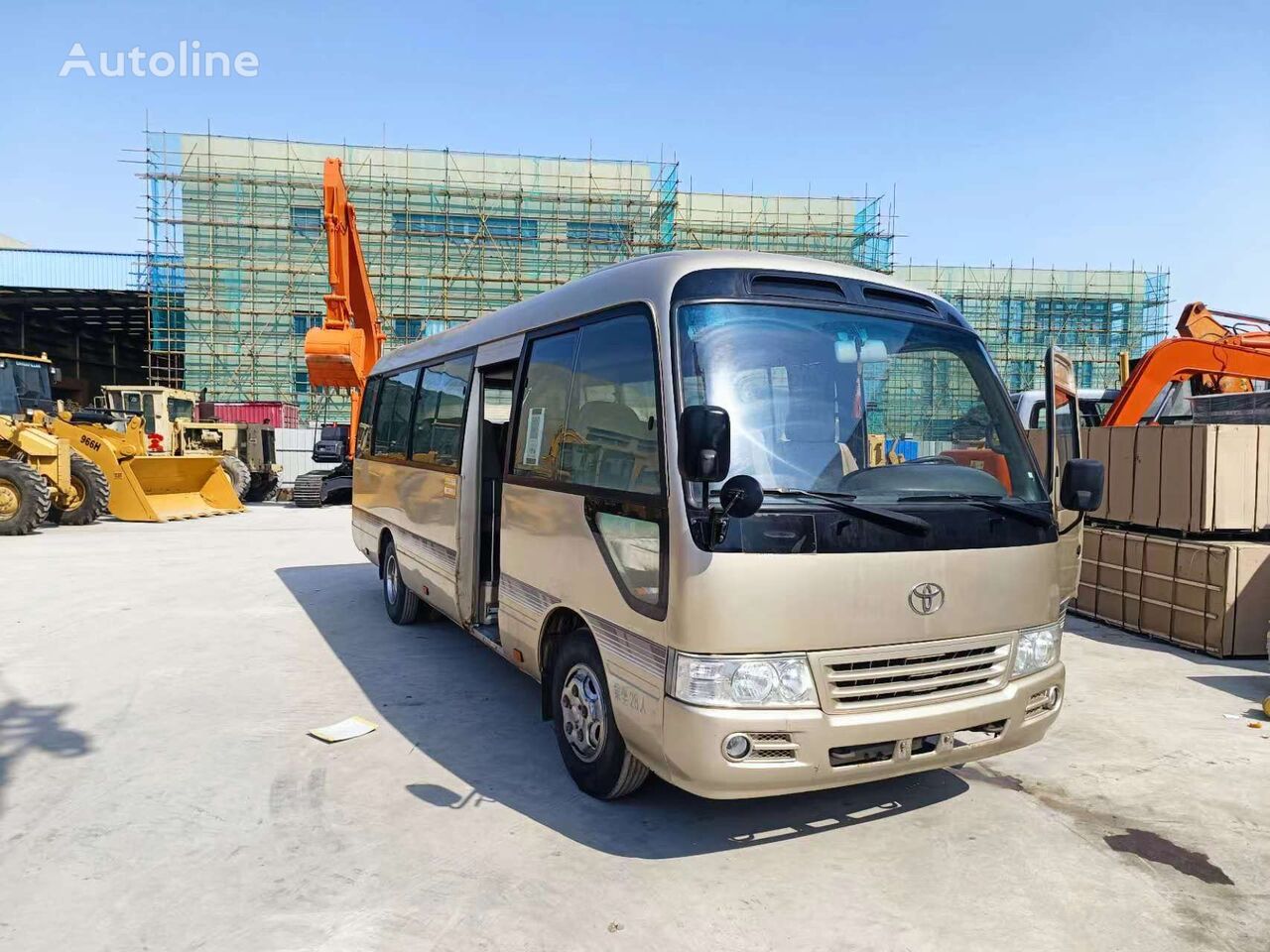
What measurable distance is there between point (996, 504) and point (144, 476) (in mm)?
17319

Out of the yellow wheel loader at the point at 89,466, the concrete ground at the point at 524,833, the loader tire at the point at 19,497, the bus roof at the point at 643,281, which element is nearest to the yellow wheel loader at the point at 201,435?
the yellow wheel loader at the point at 89,466

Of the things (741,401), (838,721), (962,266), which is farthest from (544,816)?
(962,266)

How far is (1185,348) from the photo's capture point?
10.4 meters

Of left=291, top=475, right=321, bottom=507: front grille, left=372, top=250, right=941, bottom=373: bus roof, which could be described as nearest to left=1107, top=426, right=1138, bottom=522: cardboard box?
left=372, top=250, right=941, bottom=373: bus roof

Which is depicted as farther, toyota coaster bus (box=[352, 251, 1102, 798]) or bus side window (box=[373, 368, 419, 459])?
bus side window (box=[373, 368, 419, 459])

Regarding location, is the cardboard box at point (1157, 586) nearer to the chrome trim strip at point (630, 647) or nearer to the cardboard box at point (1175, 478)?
the cardboard box at point (1175, 478)

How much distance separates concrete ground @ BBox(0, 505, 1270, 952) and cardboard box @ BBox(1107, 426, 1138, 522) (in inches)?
89.6

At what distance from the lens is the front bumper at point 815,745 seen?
315cm

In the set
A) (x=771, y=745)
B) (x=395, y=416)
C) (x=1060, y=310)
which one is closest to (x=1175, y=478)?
(x=771, y=745)

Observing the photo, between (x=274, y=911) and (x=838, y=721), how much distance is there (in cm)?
221

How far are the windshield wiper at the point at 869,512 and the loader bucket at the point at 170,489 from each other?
16.4 meters

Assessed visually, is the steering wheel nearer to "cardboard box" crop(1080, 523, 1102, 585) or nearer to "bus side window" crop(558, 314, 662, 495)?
"bus side window" crop(558, 314, 662, 495)

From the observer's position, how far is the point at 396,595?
25.7 feet

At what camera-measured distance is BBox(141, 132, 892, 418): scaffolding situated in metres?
29.1
